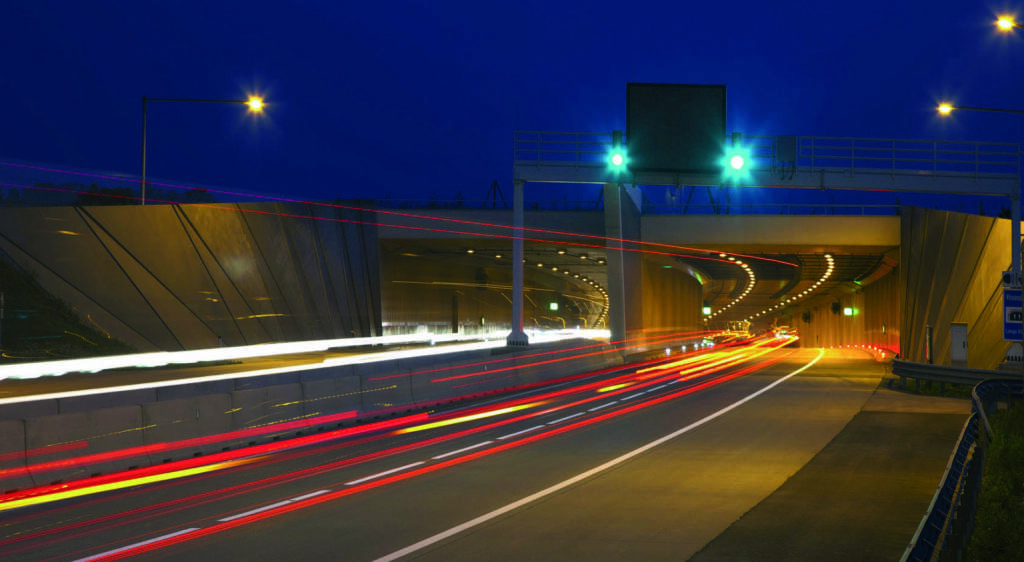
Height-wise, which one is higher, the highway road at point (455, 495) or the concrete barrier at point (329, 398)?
the concrete barrier at point (329, 398)

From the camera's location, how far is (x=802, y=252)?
2130 inches

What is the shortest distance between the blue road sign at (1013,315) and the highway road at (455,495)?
4.32 m

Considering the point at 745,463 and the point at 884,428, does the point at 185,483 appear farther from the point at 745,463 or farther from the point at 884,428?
the point at 884,428

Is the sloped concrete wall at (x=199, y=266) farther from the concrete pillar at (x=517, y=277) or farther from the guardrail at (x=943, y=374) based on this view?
the guardrail at (x=943, y=374)

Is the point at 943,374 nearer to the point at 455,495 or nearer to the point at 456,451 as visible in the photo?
the point at 456,451

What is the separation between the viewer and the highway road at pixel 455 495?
9547mm

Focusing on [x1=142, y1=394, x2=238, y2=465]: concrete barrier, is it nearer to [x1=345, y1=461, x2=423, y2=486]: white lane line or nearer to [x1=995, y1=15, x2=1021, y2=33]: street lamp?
[x1=345, y1=461, x2=423, y2=486]: white lane line

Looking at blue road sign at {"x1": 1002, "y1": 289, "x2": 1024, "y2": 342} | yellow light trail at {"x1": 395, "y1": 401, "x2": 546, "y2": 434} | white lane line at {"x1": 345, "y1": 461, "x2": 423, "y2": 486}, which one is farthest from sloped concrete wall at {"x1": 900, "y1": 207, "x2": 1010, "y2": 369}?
white lane line at {"x1": 345, "y1": 461, "x2": 423, "y2": 486}

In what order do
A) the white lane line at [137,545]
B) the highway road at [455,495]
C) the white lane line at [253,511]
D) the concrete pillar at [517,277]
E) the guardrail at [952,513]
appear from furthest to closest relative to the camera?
1. the concrete pillar at [517,277]
2. the white lane line at [253,511]
3. the highway road at [455,495]
4. the white lane line at [137,545]
5. the guardrail at [952,513]

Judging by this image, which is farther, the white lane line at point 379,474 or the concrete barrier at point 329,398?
the concrete barrier at point 329,398

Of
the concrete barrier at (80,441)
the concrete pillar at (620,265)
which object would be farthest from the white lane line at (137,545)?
the concrete pillar at (620,265)

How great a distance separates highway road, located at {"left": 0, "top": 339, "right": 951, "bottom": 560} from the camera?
955 centimetres

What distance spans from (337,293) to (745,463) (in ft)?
117

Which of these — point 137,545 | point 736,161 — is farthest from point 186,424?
point 736,161
